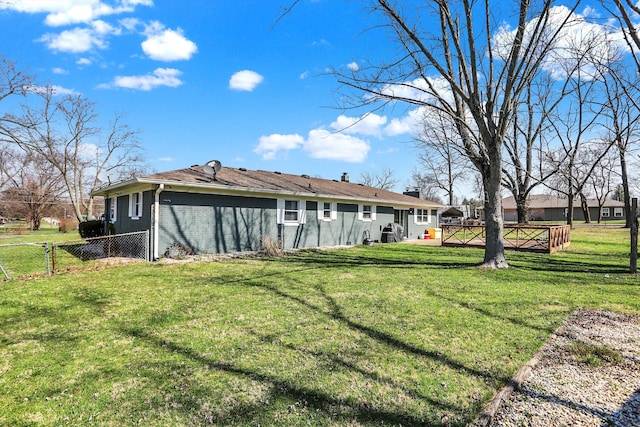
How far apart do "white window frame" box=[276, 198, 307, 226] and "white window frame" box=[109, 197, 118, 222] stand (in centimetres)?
713

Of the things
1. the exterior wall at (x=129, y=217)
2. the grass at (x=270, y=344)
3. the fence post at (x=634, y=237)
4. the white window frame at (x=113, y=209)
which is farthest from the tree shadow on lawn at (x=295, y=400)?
the white window frame at (x=113, y=209)

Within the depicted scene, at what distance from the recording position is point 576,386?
10.2 ft

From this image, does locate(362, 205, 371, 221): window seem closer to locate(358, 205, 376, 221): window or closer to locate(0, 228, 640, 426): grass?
locate(358, 205, 376, 221): window

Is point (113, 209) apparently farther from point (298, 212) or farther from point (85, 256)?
point (298, 212)

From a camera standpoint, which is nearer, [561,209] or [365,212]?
[365,212]

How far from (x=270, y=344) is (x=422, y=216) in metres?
20.5

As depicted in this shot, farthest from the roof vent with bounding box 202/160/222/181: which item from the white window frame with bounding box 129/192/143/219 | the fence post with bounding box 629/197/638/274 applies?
the fence post with bounding box 629/197/638/274

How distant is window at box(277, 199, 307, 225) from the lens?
45.6 feet

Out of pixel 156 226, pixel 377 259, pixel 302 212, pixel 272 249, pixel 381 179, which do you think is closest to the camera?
pixel 156 226

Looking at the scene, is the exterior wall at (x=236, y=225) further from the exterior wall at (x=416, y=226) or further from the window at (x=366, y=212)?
the exterior wall at (x=416, y=226)

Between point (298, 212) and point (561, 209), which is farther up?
point (561, 209)

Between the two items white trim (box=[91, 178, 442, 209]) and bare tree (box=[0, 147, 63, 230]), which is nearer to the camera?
white trim (box=[91, 178, 442, 209])

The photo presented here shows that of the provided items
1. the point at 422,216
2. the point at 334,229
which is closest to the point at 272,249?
the point at 334,229

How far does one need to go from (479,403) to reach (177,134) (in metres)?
20.9
